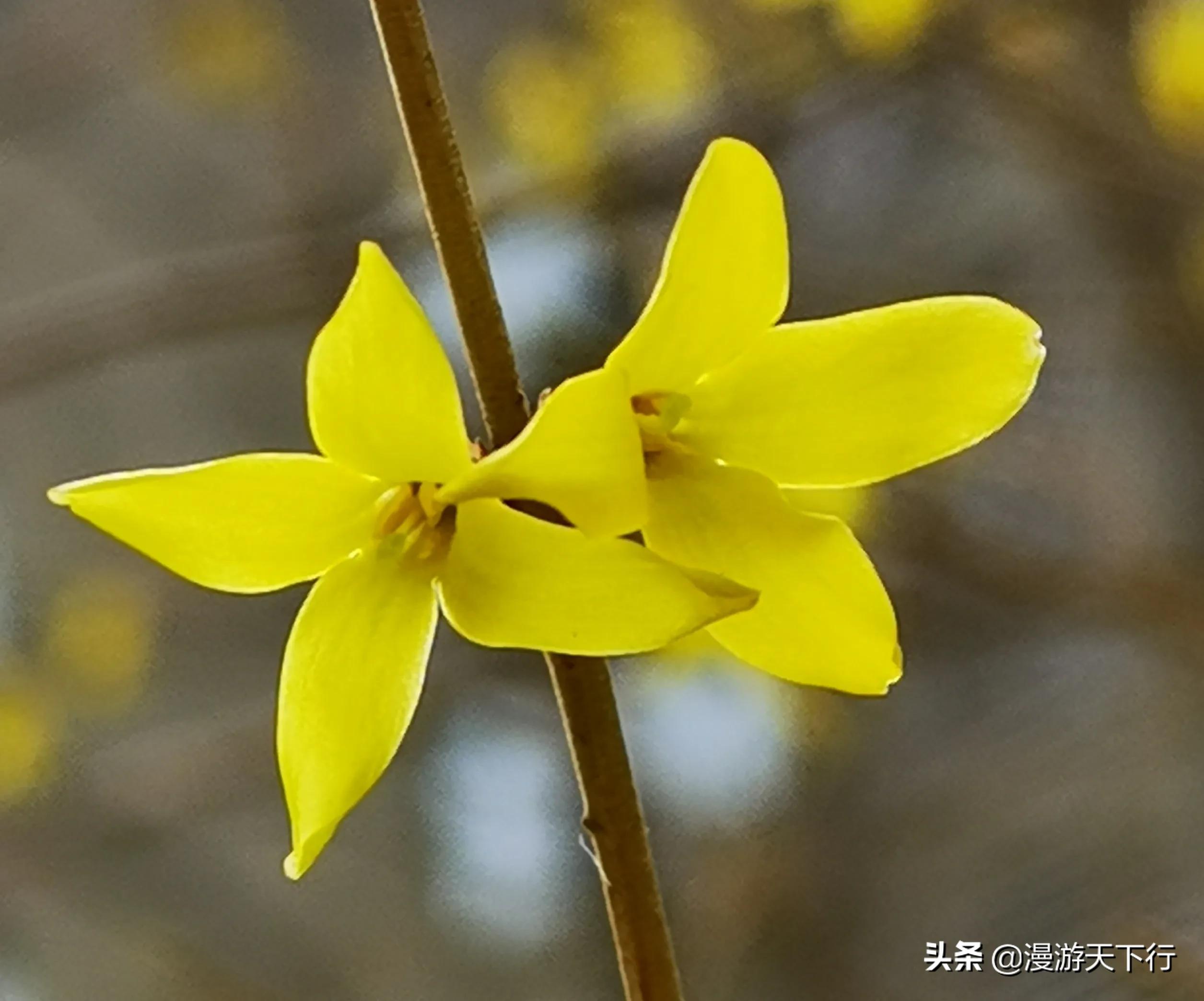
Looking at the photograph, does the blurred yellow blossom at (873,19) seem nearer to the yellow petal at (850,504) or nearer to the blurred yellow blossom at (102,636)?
the yellow petal at (850,504)

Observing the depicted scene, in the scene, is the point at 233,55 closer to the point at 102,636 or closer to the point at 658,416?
the point at 102,636

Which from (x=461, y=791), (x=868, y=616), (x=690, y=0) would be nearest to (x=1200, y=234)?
(x=690, y=0)

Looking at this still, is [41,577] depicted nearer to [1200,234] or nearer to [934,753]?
[934,753]

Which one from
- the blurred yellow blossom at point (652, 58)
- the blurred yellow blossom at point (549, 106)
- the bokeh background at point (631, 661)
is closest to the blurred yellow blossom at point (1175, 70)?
the bokeh background at point (631, 661)

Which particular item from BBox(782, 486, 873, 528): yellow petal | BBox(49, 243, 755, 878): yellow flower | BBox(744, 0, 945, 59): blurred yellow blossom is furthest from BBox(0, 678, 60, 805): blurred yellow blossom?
BBox(49, 243, 755, 878): yellow flower

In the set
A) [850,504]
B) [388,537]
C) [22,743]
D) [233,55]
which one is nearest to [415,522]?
[388,537]

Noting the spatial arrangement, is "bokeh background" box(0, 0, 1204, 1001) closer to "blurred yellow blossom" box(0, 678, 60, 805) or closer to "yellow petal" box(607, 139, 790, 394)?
"blurred yellow blossom" box(0, 678, 60, 805)
